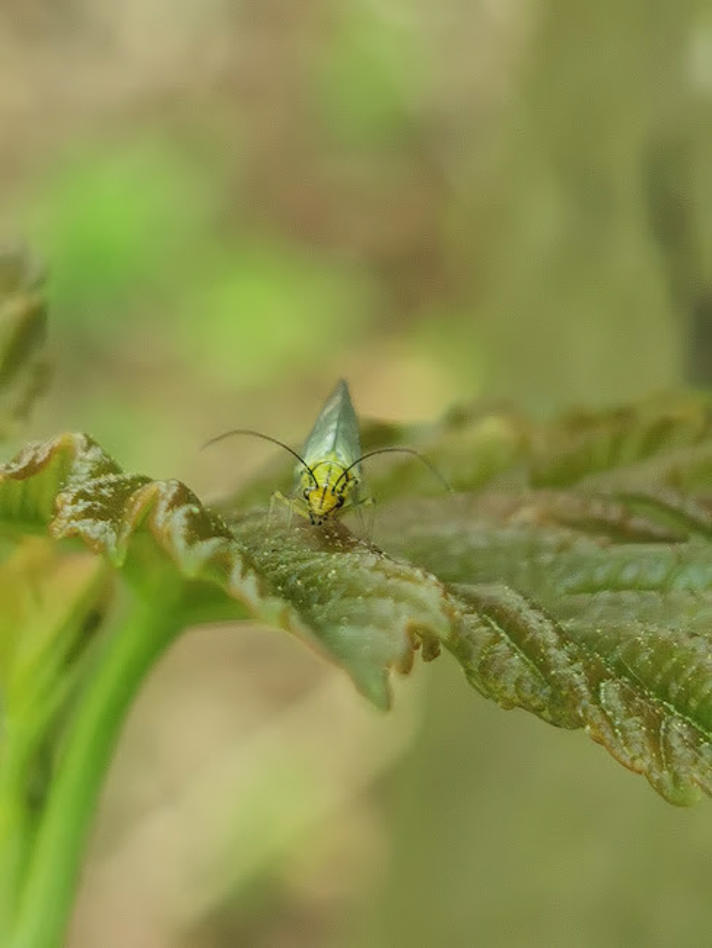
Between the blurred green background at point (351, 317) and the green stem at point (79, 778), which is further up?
the blurred green background at point (351, 317)

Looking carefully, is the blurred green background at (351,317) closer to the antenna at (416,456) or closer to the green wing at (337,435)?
the antenna at (416,456)

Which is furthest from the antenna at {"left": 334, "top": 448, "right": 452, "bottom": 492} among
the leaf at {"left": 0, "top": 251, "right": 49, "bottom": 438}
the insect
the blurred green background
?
the leaf at {"left": 0, "top": 251, "right": 49, "bottom": 438}

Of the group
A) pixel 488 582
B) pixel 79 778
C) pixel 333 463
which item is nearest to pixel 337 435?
pixel 333 463

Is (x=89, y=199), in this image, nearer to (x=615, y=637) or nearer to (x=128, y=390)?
(x=128, y=390)

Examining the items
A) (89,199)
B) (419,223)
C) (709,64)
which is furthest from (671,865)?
(419,223)

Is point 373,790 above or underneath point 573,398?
underneath

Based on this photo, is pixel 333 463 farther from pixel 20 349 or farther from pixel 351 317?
pixel 351 317

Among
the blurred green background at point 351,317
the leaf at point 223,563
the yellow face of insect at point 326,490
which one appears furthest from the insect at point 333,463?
the blurred green background at point 351,317
